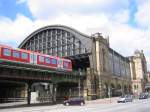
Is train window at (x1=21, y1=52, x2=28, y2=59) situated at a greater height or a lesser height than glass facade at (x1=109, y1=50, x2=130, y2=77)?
lesser

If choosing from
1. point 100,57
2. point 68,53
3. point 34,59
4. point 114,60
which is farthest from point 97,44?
point 34,59

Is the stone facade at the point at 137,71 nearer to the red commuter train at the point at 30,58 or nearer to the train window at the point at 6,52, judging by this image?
the red commuter train at the point at 30,58

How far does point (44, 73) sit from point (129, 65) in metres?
84.9

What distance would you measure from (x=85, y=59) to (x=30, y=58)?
42.2m

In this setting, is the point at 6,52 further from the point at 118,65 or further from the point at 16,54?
the point at 118,65

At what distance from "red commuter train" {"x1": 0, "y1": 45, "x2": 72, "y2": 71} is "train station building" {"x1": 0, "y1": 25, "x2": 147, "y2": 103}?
11063 mm

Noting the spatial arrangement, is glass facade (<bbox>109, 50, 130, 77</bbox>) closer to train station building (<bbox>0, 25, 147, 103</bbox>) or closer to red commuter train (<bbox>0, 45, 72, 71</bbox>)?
train station building (<bbox>0, 25, 147, 103</bbox>)

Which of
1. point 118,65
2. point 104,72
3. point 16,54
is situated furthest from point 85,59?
point 16,54

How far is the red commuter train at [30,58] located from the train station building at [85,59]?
11.1 metres

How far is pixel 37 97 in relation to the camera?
89250 millimetres

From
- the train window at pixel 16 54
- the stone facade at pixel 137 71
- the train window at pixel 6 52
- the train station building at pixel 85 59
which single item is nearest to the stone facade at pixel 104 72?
the train station building at pixel 85 59

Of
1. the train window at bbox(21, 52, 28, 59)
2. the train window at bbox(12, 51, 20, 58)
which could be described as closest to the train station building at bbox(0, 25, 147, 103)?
the train window at bbox(21, 52, 28, 59)

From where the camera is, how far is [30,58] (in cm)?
5812

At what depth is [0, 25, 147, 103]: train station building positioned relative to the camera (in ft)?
285
